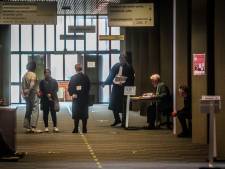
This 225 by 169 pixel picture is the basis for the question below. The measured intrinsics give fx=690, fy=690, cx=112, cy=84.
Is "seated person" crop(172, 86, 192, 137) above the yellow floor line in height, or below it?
above

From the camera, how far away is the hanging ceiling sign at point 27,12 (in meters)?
19.6

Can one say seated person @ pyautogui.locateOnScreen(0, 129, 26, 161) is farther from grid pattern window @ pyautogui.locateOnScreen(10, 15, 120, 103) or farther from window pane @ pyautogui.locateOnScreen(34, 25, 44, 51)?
window pane @ pyautogui.locateOnScreen(34, 25, 44, 51)

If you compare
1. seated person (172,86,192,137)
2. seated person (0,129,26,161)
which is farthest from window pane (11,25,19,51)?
seated person (0,129,26,161)

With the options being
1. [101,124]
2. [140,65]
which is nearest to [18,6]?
[101,124]

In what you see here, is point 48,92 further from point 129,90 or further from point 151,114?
point 151,114

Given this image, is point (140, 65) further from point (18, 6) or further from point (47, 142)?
point (47, 142)

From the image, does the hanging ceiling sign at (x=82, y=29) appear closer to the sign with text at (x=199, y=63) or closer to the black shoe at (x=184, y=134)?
the black shoe at (x=184, y=134)

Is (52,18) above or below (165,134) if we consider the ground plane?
above

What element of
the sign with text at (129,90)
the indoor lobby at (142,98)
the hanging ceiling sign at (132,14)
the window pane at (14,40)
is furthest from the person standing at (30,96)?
the window pane at (14,40)

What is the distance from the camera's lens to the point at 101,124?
64.7 feet

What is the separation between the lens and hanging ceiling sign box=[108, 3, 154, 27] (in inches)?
755

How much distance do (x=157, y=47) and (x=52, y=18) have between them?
4.41 metres

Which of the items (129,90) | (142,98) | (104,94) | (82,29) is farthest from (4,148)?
(104,94)

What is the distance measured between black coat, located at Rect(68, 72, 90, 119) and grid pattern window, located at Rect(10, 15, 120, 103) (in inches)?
635
